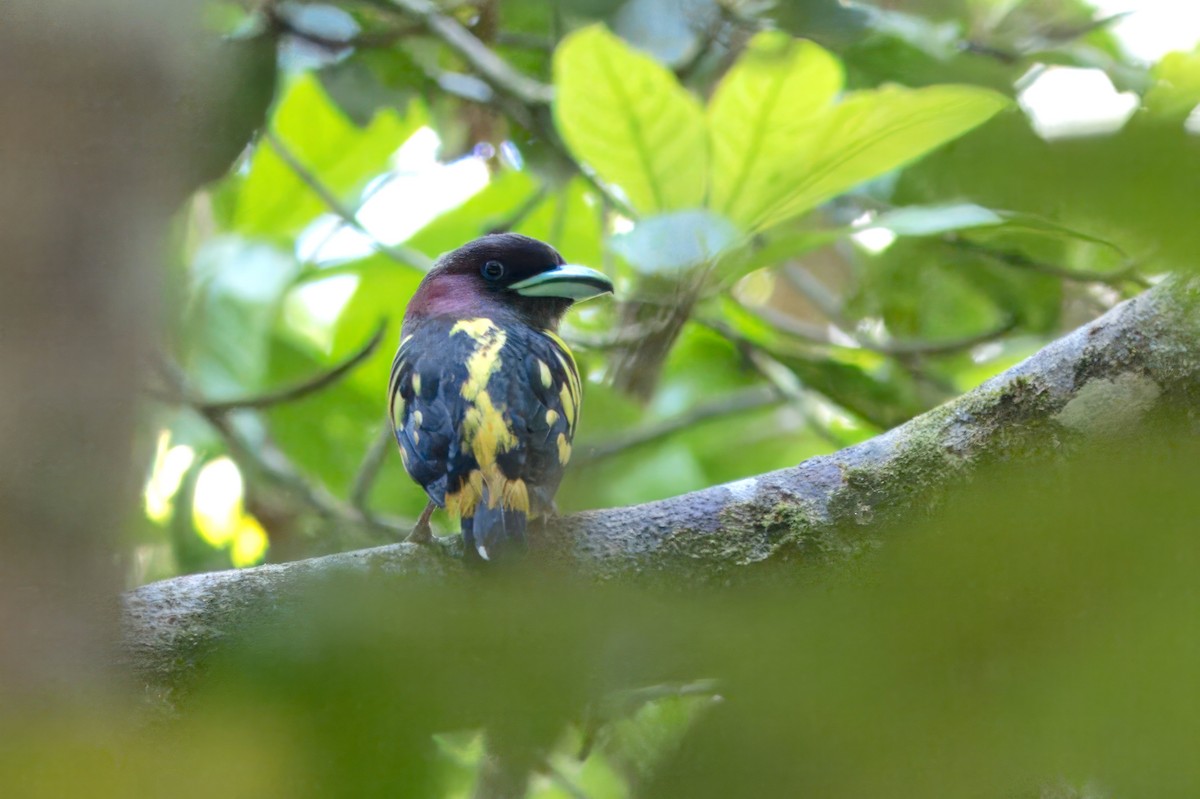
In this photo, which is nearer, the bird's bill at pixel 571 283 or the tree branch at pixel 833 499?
the tree branch at pixel 833 499

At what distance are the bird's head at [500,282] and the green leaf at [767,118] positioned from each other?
42 cm

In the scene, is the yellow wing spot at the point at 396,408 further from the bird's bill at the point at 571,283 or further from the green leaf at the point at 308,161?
the green leaf at the point at 308,161

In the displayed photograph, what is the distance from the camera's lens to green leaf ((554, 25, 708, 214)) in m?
1.82

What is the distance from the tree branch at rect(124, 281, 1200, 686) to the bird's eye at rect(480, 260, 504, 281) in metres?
0.85

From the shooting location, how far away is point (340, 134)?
3.17 m

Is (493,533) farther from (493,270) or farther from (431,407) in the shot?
(493,270)

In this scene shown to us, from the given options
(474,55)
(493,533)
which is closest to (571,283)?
(493,533)

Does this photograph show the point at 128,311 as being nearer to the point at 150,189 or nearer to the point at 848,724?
the point at 150,189

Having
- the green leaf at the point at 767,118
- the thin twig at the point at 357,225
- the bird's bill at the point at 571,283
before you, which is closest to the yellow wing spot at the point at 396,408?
the bird's bill at the point at 571,283

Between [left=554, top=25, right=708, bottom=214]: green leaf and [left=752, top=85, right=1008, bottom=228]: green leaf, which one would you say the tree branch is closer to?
[left=752, top=85, right=1008, bottom=228]: green leaf

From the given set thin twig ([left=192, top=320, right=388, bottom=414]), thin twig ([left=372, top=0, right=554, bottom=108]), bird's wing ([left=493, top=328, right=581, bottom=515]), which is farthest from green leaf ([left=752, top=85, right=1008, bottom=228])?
thin twig ([left=372, top=0, right=554, bottom=108])

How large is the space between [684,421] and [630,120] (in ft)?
3.07

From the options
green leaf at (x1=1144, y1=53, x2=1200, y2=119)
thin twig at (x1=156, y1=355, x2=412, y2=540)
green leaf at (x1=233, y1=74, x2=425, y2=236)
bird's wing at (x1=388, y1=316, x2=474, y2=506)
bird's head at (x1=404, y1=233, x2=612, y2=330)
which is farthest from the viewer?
green leaf at (x1=233, y1=74, x2=425, y2=236)

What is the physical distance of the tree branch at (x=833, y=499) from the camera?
1236 millimetres
